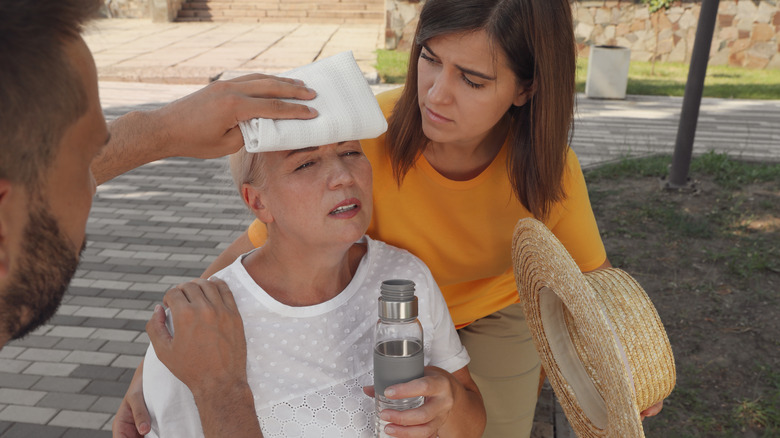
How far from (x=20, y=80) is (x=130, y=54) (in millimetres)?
13436

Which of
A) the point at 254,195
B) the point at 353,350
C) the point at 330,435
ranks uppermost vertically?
the point at 254,195

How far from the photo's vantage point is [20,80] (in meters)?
1.19

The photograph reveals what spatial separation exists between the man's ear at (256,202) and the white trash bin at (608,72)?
375 inches

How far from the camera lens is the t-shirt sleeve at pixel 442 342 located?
2.16 metres

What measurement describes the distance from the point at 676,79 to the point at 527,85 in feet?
36.6

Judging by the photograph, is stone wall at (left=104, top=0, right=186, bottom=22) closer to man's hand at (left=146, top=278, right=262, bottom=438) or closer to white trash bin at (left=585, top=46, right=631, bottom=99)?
white trash bin at (left=585, top=46, right=631, bottom=99)

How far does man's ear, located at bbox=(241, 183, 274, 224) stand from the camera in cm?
206

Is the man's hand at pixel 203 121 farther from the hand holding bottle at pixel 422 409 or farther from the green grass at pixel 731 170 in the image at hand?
the green grass at pixel 731 170

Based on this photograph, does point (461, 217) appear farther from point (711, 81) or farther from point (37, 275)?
point (711, 81)

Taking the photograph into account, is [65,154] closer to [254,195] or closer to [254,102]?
[254,102]

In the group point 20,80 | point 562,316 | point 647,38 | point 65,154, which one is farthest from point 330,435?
point 647,38

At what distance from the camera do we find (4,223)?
48.6 inches

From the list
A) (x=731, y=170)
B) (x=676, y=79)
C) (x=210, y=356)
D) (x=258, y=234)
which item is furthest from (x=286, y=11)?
(x=210, y=356)

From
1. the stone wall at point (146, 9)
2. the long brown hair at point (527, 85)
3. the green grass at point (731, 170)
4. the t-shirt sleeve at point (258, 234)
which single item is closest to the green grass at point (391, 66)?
the green grass at point (731, 170)
